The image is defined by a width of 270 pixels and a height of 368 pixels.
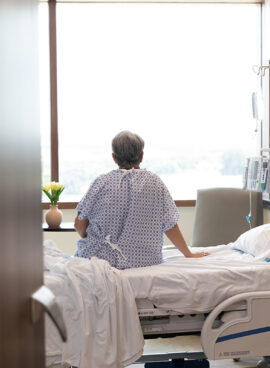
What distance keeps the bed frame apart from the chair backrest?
5.72 ft

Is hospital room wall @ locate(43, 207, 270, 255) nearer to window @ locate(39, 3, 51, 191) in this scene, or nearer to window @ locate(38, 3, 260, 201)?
window @ locate(38, 3, 260, 201)

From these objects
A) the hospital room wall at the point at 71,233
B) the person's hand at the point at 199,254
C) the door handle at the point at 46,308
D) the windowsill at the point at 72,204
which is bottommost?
the hospital room wall at the point at 71,233

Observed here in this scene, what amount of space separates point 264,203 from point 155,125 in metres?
1.24

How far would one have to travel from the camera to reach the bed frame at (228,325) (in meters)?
2.84

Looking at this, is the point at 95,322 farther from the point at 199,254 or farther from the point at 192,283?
the point at 199,254

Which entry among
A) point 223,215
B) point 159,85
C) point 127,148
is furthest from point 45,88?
point 127,148

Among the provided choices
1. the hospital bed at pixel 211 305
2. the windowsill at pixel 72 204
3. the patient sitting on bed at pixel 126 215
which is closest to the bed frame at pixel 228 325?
the hospital bed at pixel 211 305

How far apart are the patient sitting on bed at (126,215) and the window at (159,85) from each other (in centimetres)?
248

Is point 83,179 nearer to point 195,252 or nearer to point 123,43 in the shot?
point 123,43

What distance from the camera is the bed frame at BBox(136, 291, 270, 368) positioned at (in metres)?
2.84

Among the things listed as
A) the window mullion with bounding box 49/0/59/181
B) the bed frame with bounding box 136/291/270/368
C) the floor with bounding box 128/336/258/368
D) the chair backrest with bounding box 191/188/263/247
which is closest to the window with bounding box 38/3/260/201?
the window mullion with bounding box 49/0/59/181

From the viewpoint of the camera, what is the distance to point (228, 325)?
2.86 m

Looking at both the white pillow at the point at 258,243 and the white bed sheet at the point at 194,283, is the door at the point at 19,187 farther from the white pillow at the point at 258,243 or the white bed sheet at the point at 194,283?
the white pillow at the point at 258,243

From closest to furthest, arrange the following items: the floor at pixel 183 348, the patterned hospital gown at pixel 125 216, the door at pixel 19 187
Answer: the door at pixel 19 187 < the patterned hospital gown at pixel 125 216 < the floor at pixel 183 348
